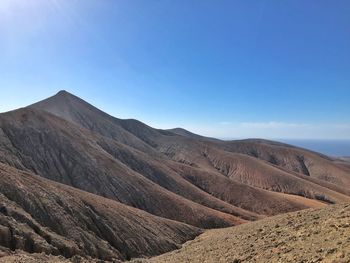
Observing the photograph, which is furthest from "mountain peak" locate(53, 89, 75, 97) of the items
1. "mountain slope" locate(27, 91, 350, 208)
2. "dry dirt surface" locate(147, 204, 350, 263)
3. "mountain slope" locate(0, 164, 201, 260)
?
"dry dirt surface" locate(147, 204, 350, 263)

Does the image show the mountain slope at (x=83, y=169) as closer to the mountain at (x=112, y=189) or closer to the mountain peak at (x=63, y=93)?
the mountain at (x=112, y=189)

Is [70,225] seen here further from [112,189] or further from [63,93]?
[63,93]

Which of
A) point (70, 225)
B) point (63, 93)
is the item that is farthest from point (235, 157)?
point (70, 225)

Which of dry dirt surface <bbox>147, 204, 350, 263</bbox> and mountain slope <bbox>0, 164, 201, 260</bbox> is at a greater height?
dry dirt surface <bbox>147, 204, 350, 263</bbox>

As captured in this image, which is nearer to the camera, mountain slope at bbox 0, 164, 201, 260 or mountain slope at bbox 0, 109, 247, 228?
mountain slope at bbox 0, 164, 201, 260

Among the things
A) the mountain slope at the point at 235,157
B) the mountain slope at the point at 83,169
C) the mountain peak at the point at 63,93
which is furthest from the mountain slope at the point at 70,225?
the mountain peak at the point at 63,93

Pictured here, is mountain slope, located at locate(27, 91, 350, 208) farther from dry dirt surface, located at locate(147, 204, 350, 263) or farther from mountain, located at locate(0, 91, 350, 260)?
dry dirt surface, located at locate(147, 204, 350, 263)

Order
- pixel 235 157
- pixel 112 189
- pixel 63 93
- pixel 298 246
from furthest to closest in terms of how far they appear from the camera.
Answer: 1. pixel 63 93
2. pixel 235 157
3. pixel 112 189
4. pixel 298 246

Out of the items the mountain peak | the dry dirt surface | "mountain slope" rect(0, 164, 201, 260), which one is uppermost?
the mountain peak

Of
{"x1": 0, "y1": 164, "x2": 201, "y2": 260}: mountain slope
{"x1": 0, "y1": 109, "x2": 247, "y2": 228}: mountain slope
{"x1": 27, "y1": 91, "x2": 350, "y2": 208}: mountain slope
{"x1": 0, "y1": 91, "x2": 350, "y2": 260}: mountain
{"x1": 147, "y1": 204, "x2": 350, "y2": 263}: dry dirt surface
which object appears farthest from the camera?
{"x1": 27, "y1": 91, "x2": 350, "y2": 208}: mountain slope
